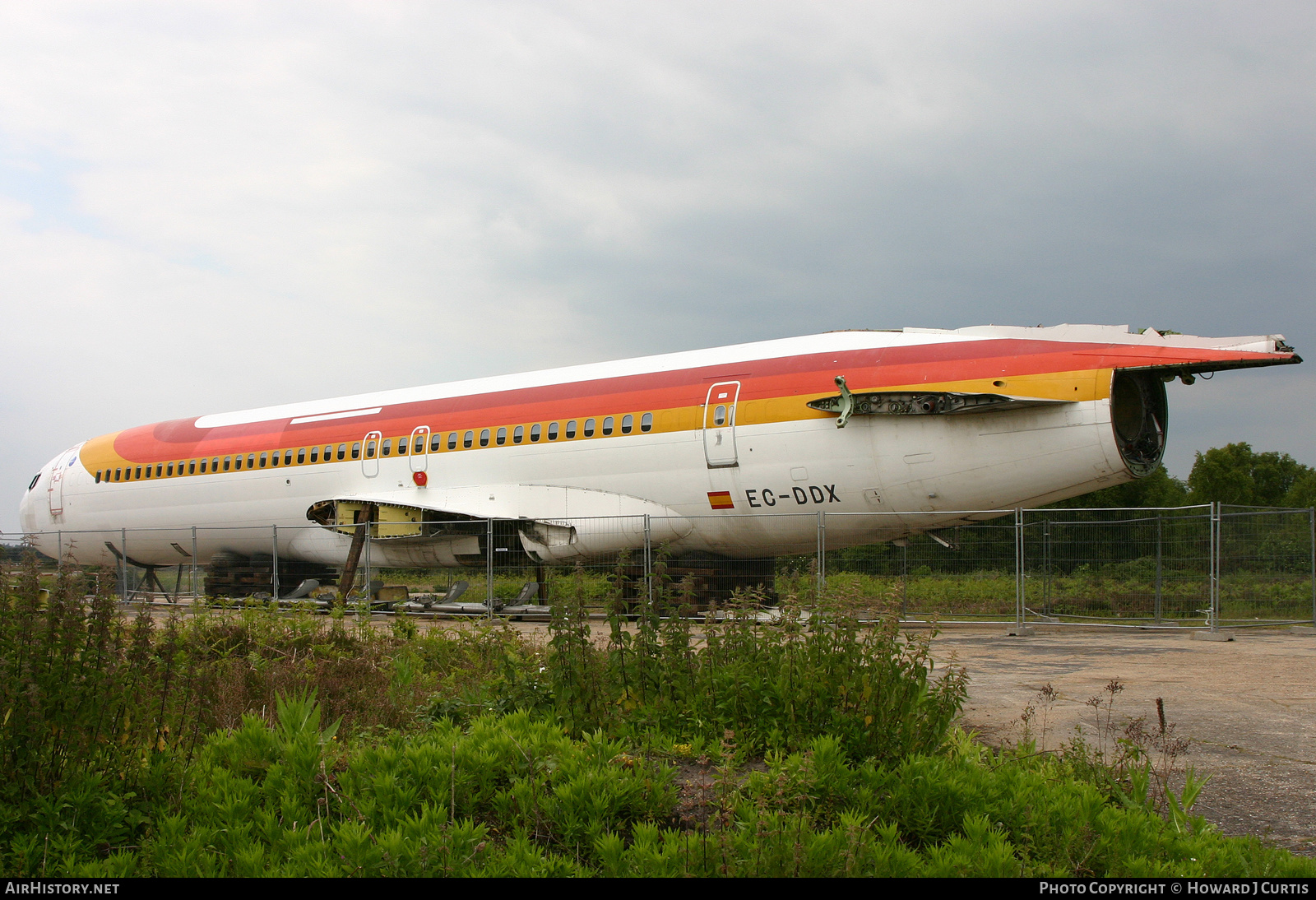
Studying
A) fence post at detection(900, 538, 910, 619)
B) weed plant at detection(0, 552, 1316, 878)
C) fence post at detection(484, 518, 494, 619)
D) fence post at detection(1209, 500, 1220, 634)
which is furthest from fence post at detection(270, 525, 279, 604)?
fence post at detection(1209, 500, 1220, 634)

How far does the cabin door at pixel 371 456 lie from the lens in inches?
692

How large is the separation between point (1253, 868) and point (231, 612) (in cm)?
1068

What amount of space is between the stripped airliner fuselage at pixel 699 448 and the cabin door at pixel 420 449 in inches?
1.3

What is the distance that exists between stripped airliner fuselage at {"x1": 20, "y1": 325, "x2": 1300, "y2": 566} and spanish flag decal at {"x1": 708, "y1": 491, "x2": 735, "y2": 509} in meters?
0.04

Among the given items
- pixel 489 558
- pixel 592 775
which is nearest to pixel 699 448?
pixel 489 558

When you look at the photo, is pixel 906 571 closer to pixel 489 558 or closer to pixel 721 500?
pixel 721 500

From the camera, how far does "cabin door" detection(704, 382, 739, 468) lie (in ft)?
44.8

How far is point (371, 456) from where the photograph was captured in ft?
57.9

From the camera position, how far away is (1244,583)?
43.1ft

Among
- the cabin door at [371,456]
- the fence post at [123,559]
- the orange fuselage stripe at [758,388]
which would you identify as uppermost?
the orange fuselage stripe at [758,388]

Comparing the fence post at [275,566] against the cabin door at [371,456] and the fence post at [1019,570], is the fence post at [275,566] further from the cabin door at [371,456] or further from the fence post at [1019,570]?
the fence post at [1019,570]

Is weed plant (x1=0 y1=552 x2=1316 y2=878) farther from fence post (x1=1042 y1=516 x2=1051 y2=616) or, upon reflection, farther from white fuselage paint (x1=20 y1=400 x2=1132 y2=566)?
fence post (x1=1042 y1=516 x2=1051 y2=616)

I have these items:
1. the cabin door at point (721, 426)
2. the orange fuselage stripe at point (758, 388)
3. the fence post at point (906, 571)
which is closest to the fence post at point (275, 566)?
the orange fuselage stripe at point (758, 388)

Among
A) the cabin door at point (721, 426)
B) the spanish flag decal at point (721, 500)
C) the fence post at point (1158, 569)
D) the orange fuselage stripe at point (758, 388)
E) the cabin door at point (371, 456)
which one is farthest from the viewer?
the cabin door at point (371, 456)
